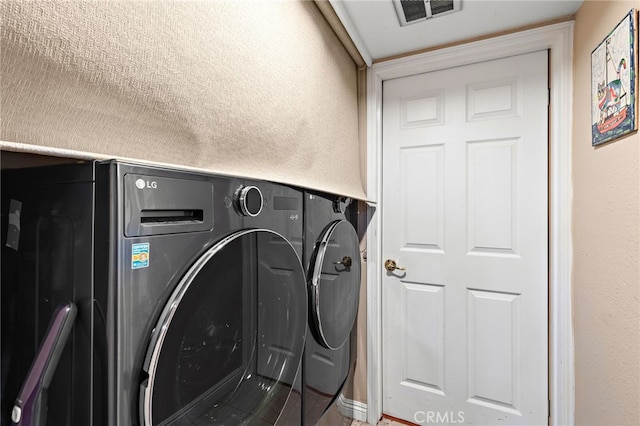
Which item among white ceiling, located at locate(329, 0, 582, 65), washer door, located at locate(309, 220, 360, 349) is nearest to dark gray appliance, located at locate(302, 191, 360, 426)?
washer door, located at locate(309, 220, 360, 349)

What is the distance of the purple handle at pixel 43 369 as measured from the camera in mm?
524

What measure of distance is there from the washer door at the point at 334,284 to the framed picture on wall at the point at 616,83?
1073 mm

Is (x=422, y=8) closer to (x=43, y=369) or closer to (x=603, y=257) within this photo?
(x=603, y=257)

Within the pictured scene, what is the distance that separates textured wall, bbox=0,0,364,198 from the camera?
1.54 feet

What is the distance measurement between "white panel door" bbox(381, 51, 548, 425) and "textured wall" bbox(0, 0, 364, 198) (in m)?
0.82

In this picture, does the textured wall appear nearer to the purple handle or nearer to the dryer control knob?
the dryer control knob

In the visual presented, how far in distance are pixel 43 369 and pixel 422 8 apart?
184 centimetres

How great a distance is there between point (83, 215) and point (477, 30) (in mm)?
1949

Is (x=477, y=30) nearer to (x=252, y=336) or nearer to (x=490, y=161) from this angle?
(x=490, y=161)

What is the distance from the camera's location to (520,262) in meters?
1.64

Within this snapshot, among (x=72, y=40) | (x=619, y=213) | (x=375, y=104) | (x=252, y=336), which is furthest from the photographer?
(x=375, y=104)

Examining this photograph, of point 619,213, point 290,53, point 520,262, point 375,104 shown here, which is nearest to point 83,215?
point 290,53

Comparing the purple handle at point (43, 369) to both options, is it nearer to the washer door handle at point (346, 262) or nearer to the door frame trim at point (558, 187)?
the washer door handle at point (346, 262)

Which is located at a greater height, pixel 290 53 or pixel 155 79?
pixel 290 53
